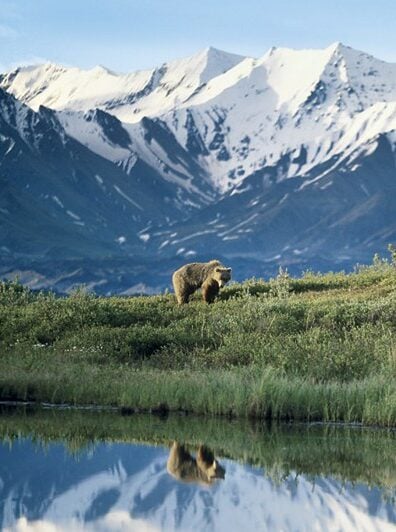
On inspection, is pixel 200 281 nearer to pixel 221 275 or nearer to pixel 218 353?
pixel 221 275

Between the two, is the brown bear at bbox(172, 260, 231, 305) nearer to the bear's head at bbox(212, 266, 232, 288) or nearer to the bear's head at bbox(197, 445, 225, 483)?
the bear's head at bbox(212, 266, 232, 288)

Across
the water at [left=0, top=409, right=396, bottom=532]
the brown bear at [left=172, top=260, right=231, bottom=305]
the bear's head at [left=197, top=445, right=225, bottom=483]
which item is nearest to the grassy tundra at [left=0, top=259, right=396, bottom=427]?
the brown bear at [left=172, top=260, right=231, bottom=305]

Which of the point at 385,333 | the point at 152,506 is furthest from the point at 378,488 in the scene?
the point at 385,333

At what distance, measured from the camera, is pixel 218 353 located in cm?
2888

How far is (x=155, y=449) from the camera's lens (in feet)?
68.1

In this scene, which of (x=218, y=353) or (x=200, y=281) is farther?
(x=200, y=281)

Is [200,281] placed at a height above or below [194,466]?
above

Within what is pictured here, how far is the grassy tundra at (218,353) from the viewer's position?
23.9 m

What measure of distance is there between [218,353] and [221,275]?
9.36 m

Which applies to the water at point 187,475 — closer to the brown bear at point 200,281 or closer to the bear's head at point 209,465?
the bear's head at point 209,465

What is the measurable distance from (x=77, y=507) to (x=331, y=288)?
24741 millimetres

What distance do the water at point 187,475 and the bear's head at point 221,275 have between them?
14015 millimetres

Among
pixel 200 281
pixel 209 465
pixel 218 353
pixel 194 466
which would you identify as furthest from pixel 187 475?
pixel 200 281

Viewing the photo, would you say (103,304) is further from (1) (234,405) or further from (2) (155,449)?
(2) (155,449)
